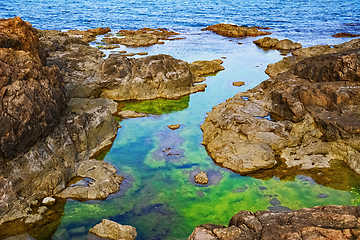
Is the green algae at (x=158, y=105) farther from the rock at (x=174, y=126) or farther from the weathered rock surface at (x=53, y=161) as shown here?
the weathered rock surface at (x=53, y=161)

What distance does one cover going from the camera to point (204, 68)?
25.8 m

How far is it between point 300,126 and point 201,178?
582 cm

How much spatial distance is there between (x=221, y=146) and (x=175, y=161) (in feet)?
7.50

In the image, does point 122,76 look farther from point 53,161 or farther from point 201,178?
point 201,178

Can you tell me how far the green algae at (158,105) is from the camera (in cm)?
1888

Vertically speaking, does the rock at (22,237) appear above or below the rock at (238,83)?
below

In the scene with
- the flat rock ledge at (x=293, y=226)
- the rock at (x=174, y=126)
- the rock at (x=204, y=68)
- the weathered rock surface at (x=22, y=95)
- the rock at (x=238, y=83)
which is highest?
the weathered rock surface at (x=22, y=95)

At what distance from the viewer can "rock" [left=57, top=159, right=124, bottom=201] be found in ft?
36.3

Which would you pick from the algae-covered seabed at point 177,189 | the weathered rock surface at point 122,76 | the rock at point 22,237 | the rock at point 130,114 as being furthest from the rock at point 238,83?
the rock at point 22,237

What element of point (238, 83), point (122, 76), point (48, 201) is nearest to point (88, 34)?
point (122, 76)

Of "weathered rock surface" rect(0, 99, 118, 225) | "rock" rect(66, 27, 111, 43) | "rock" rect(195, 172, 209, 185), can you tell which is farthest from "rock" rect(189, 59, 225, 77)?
"rock" rect(66, 27, 111, 43)

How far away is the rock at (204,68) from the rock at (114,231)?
17079mm

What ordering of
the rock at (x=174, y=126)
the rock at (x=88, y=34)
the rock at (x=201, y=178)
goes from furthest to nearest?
1. the rock at (x=88, y=34)
2. the rock at (x=174, y=126)
3. the rock at (x=201, y=178)

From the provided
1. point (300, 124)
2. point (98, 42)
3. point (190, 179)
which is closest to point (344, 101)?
point (300, 124)
